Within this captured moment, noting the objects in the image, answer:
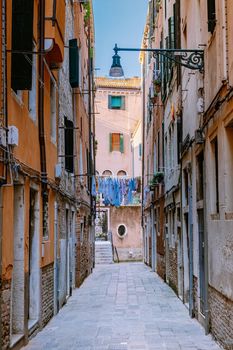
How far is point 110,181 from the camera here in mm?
34281

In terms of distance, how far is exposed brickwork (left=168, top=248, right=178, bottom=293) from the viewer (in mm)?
14984

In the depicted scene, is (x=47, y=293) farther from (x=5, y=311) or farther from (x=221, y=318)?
(x=221, y=318)

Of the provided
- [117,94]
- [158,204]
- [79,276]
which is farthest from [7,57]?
[117,94]

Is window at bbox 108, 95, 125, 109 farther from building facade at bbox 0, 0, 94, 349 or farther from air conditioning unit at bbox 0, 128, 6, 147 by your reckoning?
air conditioning unit at bbox 0, 128, 6, 147

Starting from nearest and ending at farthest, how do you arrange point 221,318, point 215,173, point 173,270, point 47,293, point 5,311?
point 5,311
point 221,318
point 215,173
point 47,293
point 173,270

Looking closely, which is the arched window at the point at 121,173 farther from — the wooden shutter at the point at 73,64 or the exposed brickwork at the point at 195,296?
the exposed brickwork at the point at 195,296

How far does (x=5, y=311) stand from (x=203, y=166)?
14.4 ft

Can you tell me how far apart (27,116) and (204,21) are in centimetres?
340

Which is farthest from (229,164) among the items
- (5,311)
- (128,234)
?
(128,234)

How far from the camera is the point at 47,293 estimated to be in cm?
1067

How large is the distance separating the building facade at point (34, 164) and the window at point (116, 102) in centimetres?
2756

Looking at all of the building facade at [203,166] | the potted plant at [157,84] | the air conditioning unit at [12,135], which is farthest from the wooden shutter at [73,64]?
the air conditioning unit at [12,135]

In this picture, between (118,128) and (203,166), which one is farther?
(118,128)

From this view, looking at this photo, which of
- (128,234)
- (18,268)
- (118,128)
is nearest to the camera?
(18,268)
